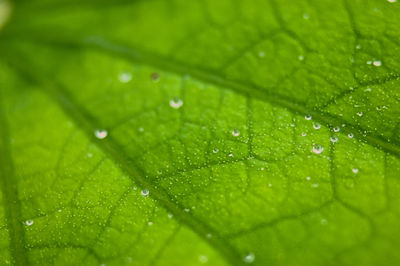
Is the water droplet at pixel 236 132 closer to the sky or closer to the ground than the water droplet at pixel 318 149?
closer to the ground

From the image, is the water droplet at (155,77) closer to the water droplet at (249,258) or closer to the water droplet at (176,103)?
the water droplet at (176,103)

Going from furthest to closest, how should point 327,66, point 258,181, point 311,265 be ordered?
point 327,66, point 258,181, point 311,265

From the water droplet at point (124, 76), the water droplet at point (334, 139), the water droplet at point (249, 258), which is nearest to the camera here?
the water droplet at point (249, 258)

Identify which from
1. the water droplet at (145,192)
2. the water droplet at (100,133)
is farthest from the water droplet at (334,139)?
the water droplet at (100,133)

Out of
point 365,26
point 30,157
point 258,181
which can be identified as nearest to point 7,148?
point 30,157

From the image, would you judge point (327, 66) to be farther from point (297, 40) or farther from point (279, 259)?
point (279, 259)

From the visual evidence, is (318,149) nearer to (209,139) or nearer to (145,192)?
(209,139)

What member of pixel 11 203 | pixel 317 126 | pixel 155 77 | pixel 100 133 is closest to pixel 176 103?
pixel 155 77

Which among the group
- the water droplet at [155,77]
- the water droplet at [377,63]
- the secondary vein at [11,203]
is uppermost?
the water droplet at [377,63]

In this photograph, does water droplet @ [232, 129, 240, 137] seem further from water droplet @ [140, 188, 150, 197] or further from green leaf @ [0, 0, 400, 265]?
water droplet @ [140, 188, 150, 197]
